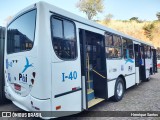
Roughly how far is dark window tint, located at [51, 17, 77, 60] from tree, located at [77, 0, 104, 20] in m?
37.6

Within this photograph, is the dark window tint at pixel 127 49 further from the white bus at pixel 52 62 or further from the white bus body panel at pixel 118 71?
the white bus at pixel 52 62

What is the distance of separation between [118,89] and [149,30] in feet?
152

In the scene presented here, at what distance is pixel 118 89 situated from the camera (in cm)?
698

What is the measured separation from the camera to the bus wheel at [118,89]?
6.59 m

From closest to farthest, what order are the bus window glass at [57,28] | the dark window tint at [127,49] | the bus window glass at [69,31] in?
the bus window glass at [57,28]
the bus window glass at [69,31]
the dark window tint at [127,49]

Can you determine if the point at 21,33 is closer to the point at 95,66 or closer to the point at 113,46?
the point at 95,66

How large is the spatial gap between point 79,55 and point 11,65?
1.94 meters

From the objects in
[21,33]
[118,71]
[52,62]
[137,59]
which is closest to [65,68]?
[52,62]

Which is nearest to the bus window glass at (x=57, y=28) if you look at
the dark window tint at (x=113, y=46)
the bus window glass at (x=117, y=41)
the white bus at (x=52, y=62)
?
the white bus at (x=52, y=62)

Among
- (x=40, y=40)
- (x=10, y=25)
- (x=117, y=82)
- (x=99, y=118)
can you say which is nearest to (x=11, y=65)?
(x=10, y=25)

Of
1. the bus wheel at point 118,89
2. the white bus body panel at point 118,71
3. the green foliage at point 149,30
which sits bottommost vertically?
the bus wheel at point 118,89

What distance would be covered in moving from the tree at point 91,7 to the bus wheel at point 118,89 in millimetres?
35274

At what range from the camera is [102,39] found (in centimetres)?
590

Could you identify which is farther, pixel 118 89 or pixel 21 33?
pixel 118 89
